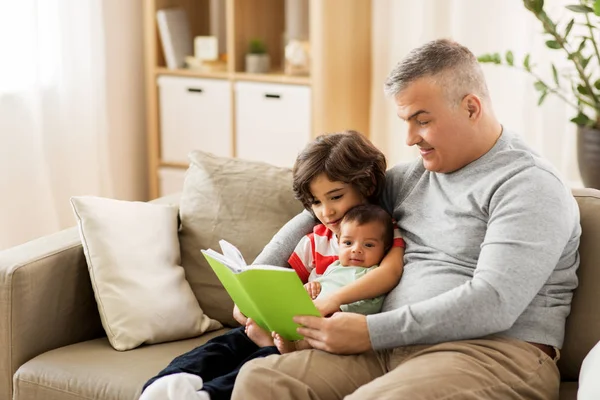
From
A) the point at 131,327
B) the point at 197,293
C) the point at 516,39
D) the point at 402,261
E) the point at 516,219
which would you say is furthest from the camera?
the point at 516,39

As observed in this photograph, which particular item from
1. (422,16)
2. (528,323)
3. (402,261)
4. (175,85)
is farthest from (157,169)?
(528,323)

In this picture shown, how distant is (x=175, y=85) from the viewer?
404 centimetres

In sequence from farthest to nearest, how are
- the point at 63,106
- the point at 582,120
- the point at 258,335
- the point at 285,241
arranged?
the point at 63,106 < the point at 582,120 < the point at 285,241 < the point at 258,335

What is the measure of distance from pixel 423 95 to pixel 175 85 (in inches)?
86.5

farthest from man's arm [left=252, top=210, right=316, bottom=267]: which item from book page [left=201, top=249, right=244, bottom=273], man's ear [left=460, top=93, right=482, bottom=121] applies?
man's ear [left=460, top=93, right=482, bottom=121]

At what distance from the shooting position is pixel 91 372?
Result: 2217mm

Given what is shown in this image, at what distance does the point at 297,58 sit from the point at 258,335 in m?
1.86

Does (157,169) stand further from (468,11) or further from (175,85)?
(468,11)

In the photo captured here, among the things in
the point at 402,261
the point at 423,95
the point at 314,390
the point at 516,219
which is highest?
the point at 423,95

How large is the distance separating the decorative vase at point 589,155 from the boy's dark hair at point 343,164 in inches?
39.6

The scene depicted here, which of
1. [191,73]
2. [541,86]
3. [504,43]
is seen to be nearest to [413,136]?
[541,86]

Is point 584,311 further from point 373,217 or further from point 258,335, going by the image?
point 258,335

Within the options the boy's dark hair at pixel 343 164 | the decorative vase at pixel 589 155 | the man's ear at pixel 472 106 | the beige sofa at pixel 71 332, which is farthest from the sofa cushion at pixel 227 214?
the decorative vase at pixel 589 155

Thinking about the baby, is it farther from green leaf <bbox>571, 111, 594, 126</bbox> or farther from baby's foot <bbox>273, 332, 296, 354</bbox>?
green leaf <bbox>571, 111, 594, 126</bbox>
